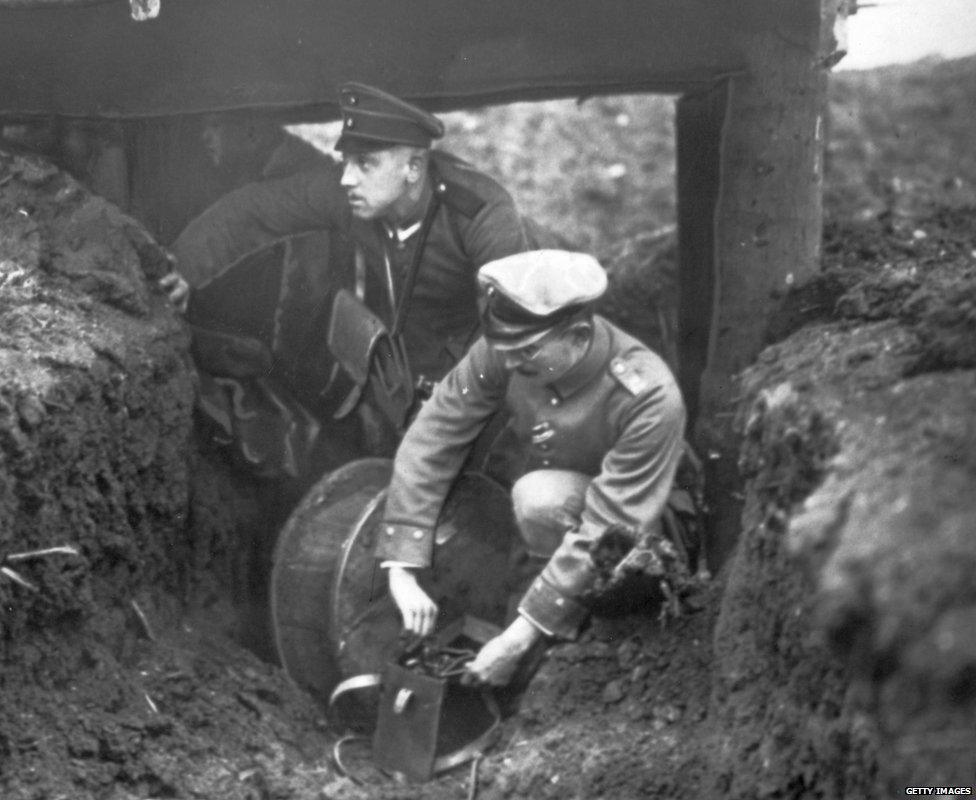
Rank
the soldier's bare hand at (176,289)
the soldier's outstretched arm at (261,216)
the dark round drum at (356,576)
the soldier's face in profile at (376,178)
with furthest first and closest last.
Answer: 1. the soldier's outstretched arm at (261,216)
2. the soldier's face in profile at (376,178)
3. the soldier's bare hand at (176,289)
4. the dark round drum at (356,576)

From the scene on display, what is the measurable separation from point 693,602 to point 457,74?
7.95 feet

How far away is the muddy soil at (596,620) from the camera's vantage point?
269 centimetres

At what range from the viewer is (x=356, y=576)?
17.5 feet

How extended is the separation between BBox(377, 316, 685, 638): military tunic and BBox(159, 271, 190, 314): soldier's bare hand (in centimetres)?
114

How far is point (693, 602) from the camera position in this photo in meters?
4.65

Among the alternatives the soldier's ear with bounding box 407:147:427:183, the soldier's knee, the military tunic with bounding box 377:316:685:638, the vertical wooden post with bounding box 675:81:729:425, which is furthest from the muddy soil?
the soldier's ear with bounding box 407:147:427:183

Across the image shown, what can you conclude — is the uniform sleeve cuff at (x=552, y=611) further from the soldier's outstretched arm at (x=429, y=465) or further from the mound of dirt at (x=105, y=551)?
the mound of dirt at (x=105, y=551)

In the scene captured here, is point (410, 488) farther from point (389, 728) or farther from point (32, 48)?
point (32, 48)

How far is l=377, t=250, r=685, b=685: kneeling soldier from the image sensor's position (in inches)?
188

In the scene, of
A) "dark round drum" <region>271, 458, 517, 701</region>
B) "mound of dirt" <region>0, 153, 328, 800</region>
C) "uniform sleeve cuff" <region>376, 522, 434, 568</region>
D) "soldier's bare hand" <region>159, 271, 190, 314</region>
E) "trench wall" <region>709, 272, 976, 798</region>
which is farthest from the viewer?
"soldier's bare hand" <region>159, 271, 190, 314</region>

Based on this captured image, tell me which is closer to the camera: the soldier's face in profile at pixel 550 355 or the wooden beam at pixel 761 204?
the soldier's face in profile at pixel 550 355

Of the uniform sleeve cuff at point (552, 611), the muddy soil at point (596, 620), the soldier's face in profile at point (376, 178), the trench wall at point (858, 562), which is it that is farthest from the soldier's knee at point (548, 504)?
the soldier's face in profile at point (376, 178)

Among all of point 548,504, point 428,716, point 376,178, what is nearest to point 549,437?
point 548,504

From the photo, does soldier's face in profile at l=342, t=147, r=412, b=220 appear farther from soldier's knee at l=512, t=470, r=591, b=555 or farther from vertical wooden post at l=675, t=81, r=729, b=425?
soldier's knee at l=512, t=470, r=591, b=555
